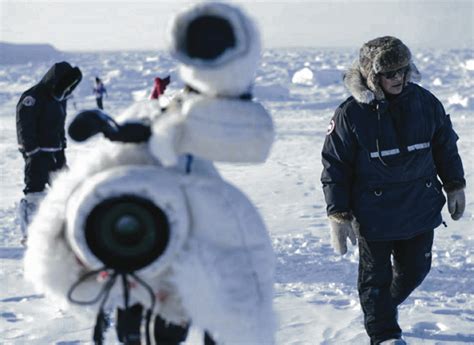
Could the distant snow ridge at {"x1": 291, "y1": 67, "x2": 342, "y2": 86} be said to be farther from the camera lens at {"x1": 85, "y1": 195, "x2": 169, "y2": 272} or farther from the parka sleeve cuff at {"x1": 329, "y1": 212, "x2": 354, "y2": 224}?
the camera lens at {"x1": 85, "y1": 195, "x2": 169, "y2": 272}

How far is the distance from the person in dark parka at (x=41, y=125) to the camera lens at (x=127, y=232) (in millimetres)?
3286

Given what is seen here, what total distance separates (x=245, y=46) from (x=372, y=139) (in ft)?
4.80

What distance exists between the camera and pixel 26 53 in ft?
173

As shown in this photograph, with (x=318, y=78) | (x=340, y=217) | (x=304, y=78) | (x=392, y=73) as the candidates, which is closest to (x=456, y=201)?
(x=340, y=217)

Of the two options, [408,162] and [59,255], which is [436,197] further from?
[59,255]

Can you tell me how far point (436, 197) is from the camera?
332 cm

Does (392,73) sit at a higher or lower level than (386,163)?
higher

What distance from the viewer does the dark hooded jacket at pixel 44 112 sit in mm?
4926

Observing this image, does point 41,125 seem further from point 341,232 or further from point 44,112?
point 341,232

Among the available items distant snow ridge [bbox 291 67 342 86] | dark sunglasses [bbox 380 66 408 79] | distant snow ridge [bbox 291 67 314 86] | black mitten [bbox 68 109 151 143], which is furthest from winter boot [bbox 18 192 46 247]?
distant snow ridge [bbox 291 67 314 86]

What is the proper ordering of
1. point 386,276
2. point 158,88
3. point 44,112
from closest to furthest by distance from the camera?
point 158,88 < point 386,276 < point 44,112

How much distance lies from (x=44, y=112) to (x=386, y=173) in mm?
2797

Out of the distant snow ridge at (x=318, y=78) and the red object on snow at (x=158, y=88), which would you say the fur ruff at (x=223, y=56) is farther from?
the distant snow ridge at (x=318, y=78)

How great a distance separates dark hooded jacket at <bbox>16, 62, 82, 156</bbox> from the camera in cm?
493
